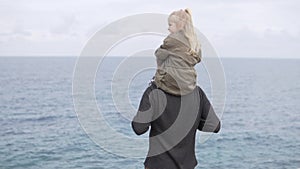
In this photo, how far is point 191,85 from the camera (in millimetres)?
1901

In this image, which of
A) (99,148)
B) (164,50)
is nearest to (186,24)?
(164,50)

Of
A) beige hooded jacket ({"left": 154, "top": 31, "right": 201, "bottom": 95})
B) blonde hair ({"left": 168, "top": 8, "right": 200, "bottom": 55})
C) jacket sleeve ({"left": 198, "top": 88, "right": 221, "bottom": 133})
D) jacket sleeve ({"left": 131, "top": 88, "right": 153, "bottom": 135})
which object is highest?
blonde hair ({"left": 168, "top": 8, "right": 200, "bottom": 55})

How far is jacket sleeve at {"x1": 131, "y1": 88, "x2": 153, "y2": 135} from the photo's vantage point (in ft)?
5.94

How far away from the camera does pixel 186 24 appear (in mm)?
Result: 1905

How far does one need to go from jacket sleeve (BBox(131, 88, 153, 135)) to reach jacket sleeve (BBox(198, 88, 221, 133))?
0.29 m

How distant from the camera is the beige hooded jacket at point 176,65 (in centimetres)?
186

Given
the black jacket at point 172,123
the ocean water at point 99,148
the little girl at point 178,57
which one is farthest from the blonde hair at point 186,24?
the ocean water at point 99,148

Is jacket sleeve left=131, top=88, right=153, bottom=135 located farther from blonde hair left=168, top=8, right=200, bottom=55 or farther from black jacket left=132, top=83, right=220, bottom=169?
blonde hair left=168, top=8, right=200, bottom=55

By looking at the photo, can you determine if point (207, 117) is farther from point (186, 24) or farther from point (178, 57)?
point (186, 24)

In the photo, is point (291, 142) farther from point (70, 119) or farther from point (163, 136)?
point (163, 136)

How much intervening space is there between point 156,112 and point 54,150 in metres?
28.6

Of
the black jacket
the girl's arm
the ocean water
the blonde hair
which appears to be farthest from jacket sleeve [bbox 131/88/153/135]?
the ocean water

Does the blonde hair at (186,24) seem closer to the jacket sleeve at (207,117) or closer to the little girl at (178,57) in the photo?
the little girl at (178,57)

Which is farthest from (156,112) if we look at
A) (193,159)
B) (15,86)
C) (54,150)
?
(15,86)
